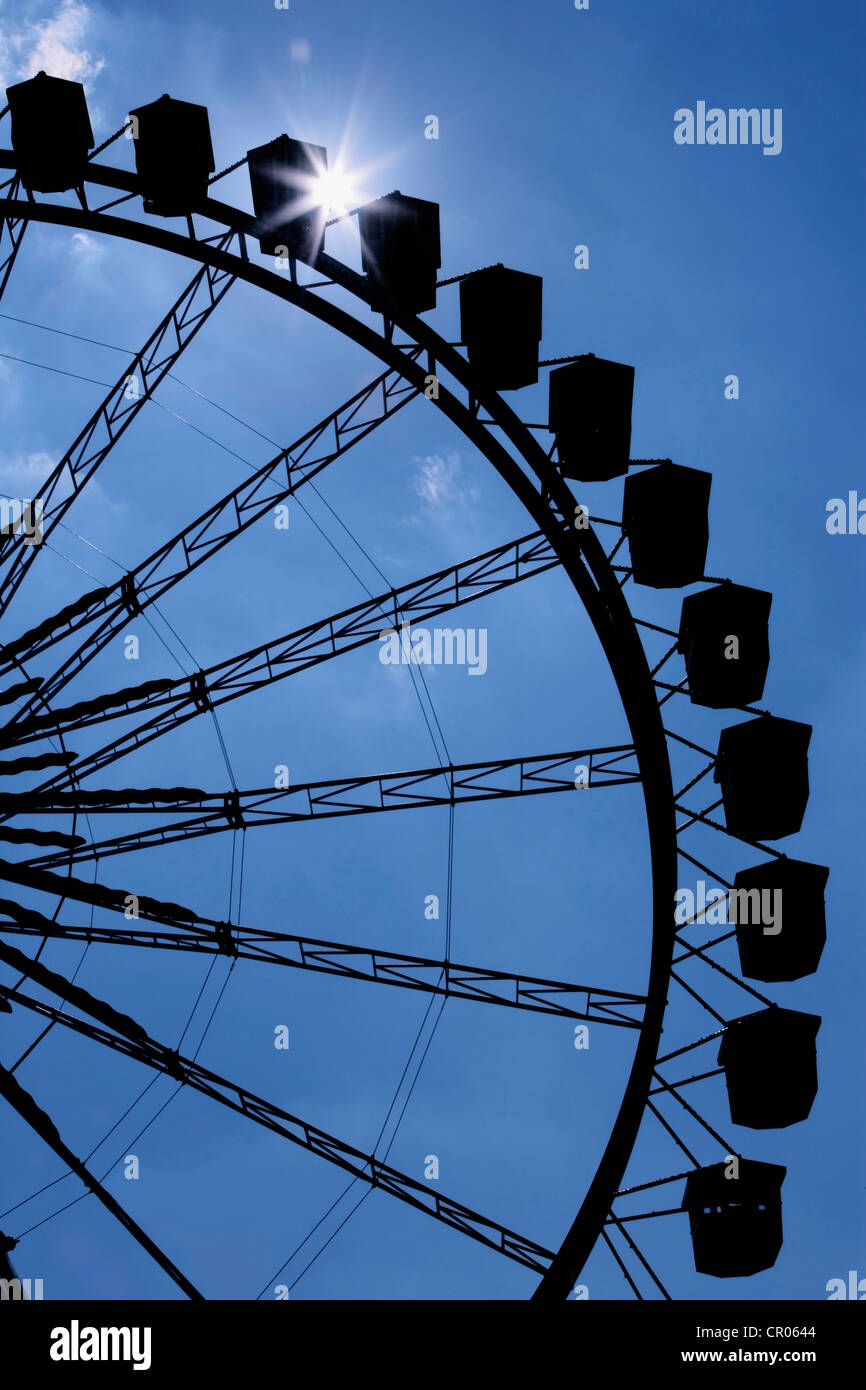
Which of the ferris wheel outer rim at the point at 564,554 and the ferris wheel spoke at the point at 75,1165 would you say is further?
the ferris wheel outer rim at the point at 564,554

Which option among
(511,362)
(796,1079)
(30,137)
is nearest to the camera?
(30,137)

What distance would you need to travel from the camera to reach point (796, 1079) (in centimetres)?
1319

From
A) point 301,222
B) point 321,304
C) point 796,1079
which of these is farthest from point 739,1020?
point 301,222

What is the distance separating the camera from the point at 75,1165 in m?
9.97

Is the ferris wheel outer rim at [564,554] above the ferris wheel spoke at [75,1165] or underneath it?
above

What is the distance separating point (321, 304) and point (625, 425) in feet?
13.2

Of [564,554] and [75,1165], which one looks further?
[564,554]

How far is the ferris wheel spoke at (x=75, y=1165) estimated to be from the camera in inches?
362

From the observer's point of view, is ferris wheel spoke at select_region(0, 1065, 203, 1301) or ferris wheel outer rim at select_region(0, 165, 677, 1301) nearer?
ferris wheel spoke at select_region(0, 1065, 203, 1301)

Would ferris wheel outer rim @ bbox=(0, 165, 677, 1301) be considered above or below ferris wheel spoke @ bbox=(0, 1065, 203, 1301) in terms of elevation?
above

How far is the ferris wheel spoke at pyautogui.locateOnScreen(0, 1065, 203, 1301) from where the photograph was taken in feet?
30.2

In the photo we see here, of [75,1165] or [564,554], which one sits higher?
[564,554]
